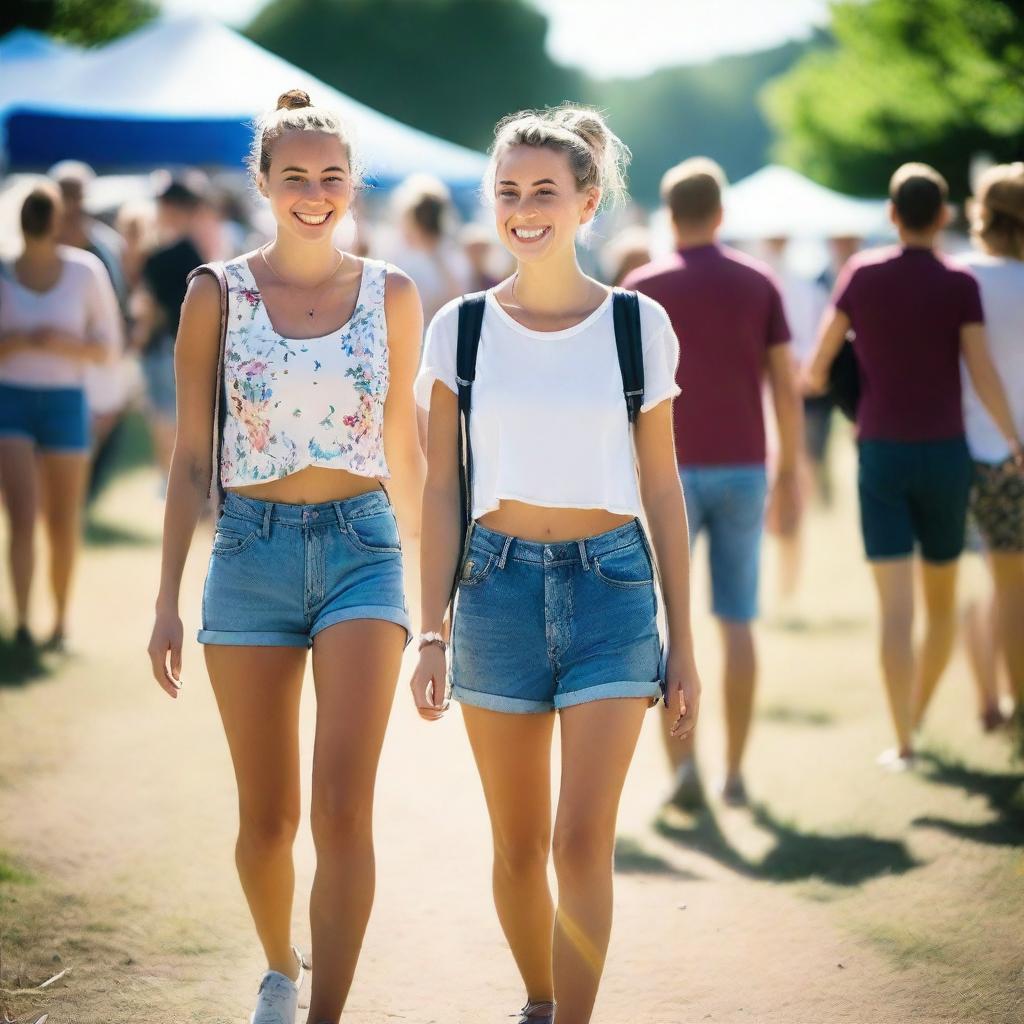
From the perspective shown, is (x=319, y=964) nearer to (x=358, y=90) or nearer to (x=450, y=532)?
(x=450, y=532)

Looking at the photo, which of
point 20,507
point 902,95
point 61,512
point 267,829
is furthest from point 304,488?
point 902,95

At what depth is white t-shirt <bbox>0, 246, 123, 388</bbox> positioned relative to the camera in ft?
27.6

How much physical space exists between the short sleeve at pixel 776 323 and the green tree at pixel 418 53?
227ft

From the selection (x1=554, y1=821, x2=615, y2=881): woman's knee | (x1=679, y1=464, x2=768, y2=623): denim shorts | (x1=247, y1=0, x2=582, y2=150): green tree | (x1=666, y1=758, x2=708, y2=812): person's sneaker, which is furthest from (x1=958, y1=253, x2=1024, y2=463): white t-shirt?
(x1=247, y1=0, x2=582, y2=150): green tree

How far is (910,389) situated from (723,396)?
79 cm

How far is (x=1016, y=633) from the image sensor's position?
23.2 ft

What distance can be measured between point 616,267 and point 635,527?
484cm

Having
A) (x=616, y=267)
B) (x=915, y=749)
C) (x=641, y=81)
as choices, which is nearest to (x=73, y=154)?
(x=616, y=267)

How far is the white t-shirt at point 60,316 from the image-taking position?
8.41 meters

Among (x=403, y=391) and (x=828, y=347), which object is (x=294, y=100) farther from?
(x=828, y=347)

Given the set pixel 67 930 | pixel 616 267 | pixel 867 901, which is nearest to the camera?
pixel 67 930

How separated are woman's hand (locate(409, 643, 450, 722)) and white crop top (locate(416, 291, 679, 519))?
339 millimetres

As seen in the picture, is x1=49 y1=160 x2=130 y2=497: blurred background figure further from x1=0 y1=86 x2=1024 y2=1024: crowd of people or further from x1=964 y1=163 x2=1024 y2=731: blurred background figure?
x1=0 y1=86 x2=1024 y2=1024: crowd of people

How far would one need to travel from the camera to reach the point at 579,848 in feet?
11.9
